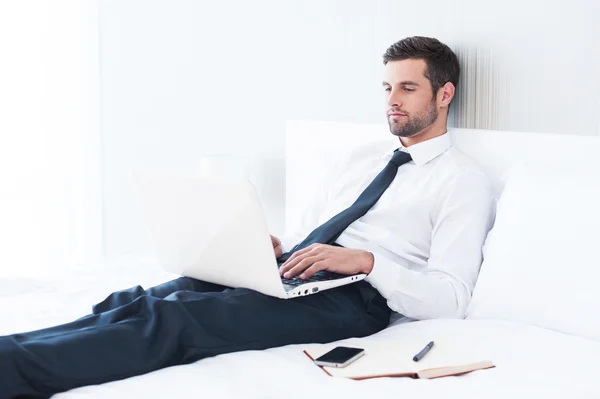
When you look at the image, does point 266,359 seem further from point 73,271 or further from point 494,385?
point 73,271

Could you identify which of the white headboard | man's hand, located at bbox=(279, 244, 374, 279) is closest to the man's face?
the white headboard

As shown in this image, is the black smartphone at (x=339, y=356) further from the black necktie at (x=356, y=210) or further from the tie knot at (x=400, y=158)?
the tie knot at (x=400, y=158)

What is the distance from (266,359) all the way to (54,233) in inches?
111

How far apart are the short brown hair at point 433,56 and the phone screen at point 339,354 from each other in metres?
0.99

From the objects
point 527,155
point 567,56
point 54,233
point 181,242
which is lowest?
point 54,233

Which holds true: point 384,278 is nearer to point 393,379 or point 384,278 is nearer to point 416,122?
point 393,379

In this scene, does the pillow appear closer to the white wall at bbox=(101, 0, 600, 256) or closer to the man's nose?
the white wall at bbox=(101, 0, 600, 256)

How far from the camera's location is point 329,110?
297 centimetres

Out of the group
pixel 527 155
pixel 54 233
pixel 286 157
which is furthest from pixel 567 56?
pixel 54 233

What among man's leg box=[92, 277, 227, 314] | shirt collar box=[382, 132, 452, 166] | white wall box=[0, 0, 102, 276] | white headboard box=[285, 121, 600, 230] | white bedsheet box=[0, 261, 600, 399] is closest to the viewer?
white bedsheet box=[0, 261, 600, 399]

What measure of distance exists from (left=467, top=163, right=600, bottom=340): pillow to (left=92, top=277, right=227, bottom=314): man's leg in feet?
2.17

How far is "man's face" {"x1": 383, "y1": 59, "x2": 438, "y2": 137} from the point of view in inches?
89.2

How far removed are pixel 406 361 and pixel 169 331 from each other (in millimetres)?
476

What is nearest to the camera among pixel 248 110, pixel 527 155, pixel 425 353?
pixel 425 353
